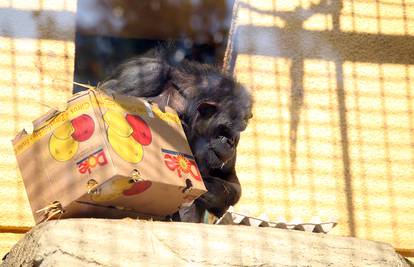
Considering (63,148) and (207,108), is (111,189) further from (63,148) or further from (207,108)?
(207,108)

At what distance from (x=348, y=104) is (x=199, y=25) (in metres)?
1.22

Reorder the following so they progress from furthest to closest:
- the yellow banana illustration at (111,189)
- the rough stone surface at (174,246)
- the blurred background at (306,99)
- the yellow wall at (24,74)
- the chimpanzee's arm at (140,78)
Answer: the blurred background at (306,99) < the yellow wall at (24,74) < the chimpanzee's arm at (140,78) < the yellow banana illustration at (111,189) < the rough stone surface at (174,246)

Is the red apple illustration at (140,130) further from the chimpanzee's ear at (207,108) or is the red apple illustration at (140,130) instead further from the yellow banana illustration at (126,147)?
the chimpanzee's ear at (207,108)

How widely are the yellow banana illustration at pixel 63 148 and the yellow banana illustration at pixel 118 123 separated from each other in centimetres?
10

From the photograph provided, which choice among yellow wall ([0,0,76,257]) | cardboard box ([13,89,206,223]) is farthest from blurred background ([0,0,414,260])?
cardboard box ([13,89,206,223])

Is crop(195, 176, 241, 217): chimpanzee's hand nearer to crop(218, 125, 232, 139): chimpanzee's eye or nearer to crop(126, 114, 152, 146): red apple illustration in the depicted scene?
crop(218, 125, 232, 139): chimpanzee's eye

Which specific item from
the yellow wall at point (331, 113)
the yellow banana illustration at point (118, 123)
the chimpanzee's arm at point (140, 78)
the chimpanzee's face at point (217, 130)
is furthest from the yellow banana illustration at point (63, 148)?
the yellow wall at point (331, 113)

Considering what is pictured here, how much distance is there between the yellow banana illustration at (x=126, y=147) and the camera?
88.2 inches

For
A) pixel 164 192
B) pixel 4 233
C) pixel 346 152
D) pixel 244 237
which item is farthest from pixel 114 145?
pixel 346 152

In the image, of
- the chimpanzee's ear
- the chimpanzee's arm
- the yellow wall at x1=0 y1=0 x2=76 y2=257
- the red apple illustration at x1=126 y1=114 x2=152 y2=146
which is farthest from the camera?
the yellow wall at x1=0 y1=0 x2=76 y2=257

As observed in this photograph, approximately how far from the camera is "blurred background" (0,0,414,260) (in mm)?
3561

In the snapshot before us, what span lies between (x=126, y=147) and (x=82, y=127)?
0.40 ft

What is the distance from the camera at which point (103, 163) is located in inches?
86.4

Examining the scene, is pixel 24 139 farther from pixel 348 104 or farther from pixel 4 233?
pixel 348 104
